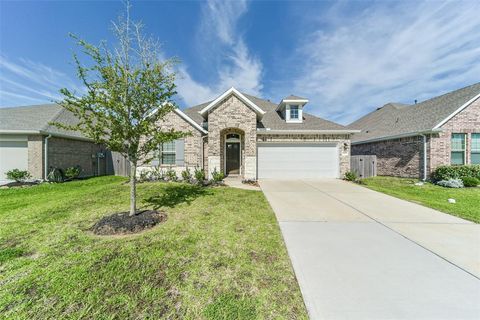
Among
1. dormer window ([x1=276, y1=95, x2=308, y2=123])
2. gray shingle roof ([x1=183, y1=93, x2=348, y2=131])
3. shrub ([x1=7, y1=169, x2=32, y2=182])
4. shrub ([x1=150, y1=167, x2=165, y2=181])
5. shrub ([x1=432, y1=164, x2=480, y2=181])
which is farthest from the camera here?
dormer window ([x1=276, y1=95, x2=308, y2=123])

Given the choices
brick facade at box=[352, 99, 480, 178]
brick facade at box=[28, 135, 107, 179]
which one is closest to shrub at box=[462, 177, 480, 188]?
brick facade at box=[352, 99, 480, 178]

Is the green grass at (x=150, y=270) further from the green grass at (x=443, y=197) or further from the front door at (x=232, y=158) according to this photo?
the front door at (x=232, y=158)

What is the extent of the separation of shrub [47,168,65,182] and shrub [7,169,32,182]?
1.00 m

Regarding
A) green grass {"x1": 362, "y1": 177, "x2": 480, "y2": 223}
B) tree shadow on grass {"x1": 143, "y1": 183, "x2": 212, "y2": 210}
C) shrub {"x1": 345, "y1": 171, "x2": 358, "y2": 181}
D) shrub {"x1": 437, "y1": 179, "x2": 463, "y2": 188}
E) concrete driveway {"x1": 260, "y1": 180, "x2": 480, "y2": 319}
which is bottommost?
concrete driveway {"x1": 260, "y1": 180, "x2": 480, "y2": 319}

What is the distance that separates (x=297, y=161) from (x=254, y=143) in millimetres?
3296

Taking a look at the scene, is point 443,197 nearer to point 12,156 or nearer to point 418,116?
point 418,116

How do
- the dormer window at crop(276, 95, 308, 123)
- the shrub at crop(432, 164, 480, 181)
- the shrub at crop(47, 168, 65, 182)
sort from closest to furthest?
the shrub at crop(432, 164, 480, 181), the shrub at crop(47, 168, 65, 182), the dormer window at crop(276, 95, 308, 123)

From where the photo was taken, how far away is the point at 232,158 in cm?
1377

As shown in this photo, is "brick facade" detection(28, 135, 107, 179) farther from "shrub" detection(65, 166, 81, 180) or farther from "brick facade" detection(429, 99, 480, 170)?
"brick facade" detection(429, 99, 480, 170)

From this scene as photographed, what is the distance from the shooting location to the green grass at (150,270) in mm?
2400

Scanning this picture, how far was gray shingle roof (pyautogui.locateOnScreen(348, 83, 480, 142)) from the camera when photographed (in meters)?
12.6

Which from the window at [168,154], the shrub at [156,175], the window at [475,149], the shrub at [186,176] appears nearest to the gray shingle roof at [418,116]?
the window at [475,149]

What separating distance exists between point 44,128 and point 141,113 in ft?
36.8

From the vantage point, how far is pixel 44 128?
38.8 feet
